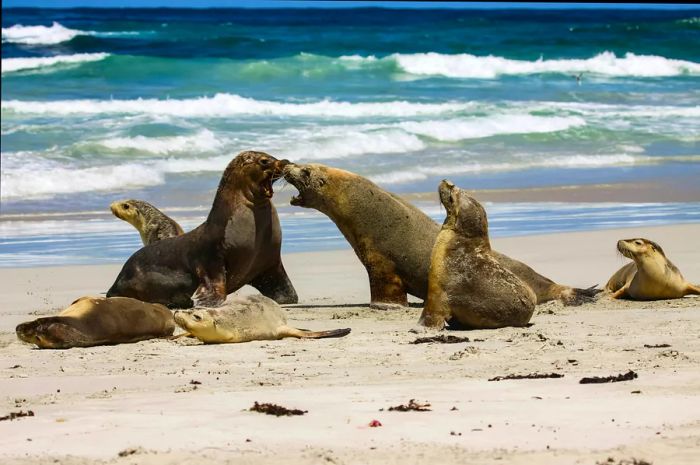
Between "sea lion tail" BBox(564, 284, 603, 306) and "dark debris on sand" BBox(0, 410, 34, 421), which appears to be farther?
"sea lion tail" BBox(564, 284, 603, 306)

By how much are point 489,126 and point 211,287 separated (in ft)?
53.5

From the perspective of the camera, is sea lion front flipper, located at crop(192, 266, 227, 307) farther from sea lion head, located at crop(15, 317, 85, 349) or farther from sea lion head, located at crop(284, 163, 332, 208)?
sea lion head, located at crop(15, 317, 85, 349)

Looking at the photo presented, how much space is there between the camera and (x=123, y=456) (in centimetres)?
505

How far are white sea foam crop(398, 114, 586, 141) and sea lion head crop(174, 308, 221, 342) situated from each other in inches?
647

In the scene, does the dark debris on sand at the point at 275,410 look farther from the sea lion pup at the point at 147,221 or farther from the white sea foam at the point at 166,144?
the white sea foam at the point at 166,144

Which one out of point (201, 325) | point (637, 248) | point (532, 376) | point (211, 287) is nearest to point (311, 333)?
point (201, 325)

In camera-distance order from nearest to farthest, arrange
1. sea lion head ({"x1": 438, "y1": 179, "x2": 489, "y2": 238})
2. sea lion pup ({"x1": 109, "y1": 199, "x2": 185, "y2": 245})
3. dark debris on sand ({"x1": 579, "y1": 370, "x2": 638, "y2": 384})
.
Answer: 1. dark debris on sand ({"x1": 579, "y1": 370, "x2": 638, "y2": 384})
2. sea lion head ({"x1": 438, "y1": 179, "x2": 489, "y2": 238})
3. sea lion pup ({"x1": 109, "y1": 199, "x2": 185, "y2": 245})

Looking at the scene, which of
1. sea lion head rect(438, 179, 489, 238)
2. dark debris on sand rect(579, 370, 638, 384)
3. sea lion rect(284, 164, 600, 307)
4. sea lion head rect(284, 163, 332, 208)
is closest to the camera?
dark debris on sand rect(579, 370, 638, 384)

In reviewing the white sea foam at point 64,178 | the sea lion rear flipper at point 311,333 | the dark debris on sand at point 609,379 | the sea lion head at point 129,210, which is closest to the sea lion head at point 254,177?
the sea lion head at point 129,210

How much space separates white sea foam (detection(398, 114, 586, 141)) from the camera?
24.9 meters

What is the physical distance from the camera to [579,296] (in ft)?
32.6

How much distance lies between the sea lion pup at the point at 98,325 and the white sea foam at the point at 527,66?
1343 inches

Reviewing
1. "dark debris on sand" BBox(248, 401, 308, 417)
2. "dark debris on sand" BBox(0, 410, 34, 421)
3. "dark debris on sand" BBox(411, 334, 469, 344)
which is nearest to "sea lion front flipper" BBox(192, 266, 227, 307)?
"dark debris on sand" BBox(411, 334, 469, 344)

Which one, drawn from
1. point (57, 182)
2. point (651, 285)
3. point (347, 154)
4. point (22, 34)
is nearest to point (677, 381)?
point (651, 285)
